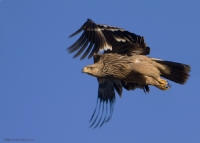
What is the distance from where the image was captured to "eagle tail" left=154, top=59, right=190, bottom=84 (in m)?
14.8

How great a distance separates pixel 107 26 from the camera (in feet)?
47.0

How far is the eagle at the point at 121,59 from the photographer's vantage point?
14.4 meters

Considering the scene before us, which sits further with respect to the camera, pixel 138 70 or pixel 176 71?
pixel 176 71

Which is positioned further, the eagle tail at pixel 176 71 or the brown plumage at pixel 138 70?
the eagle tail at pixel 176 71

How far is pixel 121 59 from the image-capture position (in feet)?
47.7

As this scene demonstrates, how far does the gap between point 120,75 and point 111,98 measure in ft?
5.93

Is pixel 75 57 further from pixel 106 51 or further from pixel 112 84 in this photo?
pixel 112 84

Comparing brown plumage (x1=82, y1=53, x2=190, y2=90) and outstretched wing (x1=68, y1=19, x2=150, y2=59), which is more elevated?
outstretched wing (x1=68, y1=19, x2=150, y2=59)

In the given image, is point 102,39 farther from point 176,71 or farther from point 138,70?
point 176,71

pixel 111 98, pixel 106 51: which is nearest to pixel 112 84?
pixel 111 98

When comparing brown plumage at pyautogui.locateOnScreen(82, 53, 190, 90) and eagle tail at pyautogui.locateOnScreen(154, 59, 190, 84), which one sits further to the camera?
eagle tail at pyautogui.locateOnScreen(154, 59, 190, 84)

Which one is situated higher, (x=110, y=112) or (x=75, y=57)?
(x=75, y=57)

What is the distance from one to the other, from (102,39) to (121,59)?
57 cm

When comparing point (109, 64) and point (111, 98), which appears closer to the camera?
point (109, 64)
